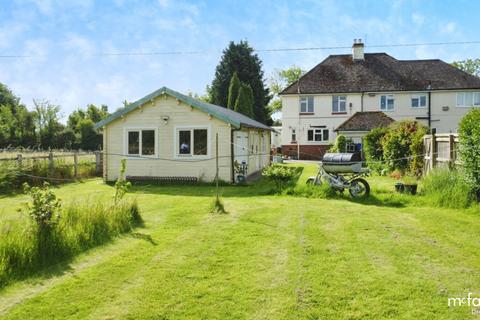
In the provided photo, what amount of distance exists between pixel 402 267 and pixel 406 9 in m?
12.8

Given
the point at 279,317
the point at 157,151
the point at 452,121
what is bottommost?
the point at 279,317

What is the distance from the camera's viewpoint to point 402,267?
5395 mm

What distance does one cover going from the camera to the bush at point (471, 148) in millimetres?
9148

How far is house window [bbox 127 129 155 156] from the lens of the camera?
54.7ft

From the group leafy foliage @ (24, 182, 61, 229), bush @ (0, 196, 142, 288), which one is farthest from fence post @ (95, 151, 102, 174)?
leafy foliage @ (24, 182, 61, 229)

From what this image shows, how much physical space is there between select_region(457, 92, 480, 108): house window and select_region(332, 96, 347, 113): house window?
9.96m

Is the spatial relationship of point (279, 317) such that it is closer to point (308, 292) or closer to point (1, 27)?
point (308, 292)

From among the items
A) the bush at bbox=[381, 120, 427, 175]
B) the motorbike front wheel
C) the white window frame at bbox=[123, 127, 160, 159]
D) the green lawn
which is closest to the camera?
the green lawn

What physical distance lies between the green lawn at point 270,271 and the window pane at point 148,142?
8.09m

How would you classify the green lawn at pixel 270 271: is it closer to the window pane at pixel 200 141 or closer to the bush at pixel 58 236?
the bush at pixel 58 236

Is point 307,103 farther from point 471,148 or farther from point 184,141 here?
point 471,148

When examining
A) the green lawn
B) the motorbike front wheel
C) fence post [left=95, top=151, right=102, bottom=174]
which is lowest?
the green lawn

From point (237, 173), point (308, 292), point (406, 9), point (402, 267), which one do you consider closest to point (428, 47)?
point (406, 9)

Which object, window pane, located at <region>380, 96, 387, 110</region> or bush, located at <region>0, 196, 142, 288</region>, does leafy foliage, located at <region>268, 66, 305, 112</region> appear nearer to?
window pane, located at <region>380, 96, 387, 110</region>
